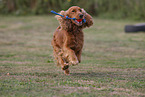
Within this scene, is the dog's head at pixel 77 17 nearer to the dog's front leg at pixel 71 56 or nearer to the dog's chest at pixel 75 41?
the dog's chest at pixel 75 41

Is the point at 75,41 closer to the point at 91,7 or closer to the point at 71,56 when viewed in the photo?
the point at 71,56

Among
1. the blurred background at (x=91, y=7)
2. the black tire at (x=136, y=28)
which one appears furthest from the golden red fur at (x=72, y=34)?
the blurred background at (x=91, y=7)

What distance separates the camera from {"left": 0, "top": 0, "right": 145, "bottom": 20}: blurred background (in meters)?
26.4

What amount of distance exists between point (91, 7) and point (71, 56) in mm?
22242

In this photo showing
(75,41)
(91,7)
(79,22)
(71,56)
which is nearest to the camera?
(71,56)

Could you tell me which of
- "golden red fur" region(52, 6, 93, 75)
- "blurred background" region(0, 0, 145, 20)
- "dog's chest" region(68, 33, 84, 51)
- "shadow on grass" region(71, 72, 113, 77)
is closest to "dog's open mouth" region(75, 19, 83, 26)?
"golden red fur" region(52, 6, 93, 75)


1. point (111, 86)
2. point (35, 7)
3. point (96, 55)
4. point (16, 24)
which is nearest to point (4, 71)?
point (111, 86)

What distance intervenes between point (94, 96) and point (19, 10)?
88.2ft

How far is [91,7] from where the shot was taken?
28.3 meters

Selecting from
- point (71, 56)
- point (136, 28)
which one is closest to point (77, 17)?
point (71, 56)

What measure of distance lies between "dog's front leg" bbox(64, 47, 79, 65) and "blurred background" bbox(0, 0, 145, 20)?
1767cm

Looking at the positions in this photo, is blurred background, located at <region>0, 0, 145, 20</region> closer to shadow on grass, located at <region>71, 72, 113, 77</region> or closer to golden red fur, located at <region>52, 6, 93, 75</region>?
shadow on grass, located at <region>71, 72, 113, 77</region>

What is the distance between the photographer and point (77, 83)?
5.79m

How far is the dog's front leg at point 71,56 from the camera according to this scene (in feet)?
21.4
